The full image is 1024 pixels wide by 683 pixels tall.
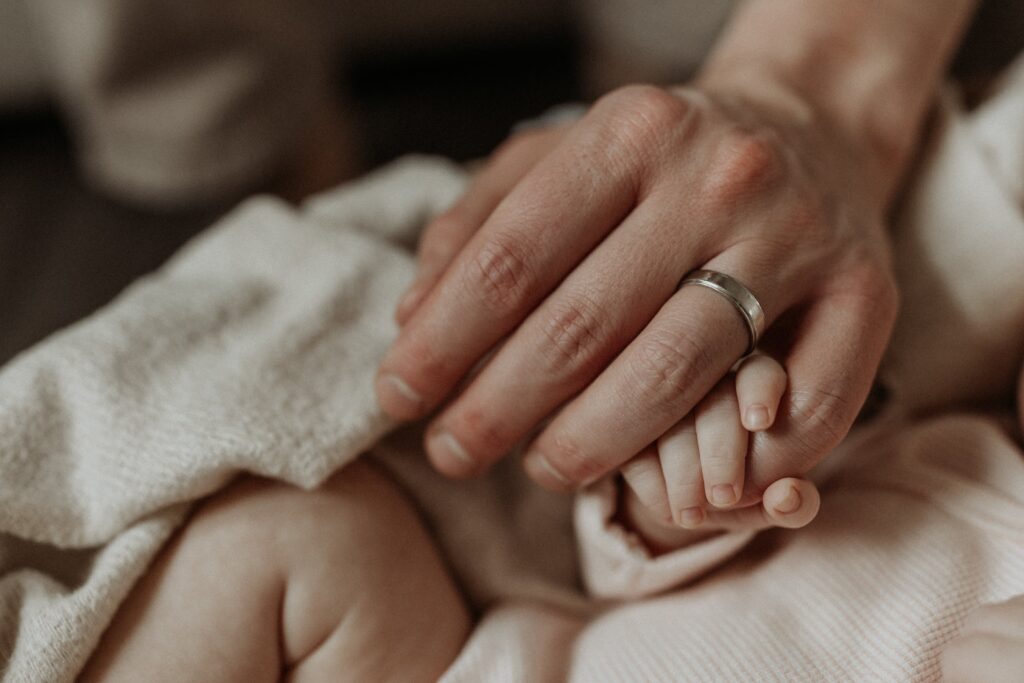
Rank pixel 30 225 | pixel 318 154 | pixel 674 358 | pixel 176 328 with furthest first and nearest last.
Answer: pixel 318 154
pixel 30 225
pixel 176 328
pixel 674 358

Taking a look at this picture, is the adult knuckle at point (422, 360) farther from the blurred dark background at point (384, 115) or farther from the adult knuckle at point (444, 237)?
the blurred dark background at point (384, 115)

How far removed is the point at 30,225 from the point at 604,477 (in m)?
0.94

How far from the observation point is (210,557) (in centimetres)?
51

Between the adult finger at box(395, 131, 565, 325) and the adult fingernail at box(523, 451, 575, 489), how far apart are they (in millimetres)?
117

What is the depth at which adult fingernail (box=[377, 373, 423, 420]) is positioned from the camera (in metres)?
0.53

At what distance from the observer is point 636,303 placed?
1.59 ft

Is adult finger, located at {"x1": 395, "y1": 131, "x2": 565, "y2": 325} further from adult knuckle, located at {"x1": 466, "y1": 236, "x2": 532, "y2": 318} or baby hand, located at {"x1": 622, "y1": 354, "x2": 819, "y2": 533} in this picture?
baby hand, located at {"x1": 622, "y1": 354, "x2": 819, "y2": 533}

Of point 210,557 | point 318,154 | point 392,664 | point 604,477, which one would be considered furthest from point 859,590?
point 318,154

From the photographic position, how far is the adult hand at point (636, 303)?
47 centimetres

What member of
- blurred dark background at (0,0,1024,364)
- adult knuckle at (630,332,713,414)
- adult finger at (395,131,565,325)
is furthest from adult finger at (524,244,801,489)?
blurred dark background at (0,0,1024,364)

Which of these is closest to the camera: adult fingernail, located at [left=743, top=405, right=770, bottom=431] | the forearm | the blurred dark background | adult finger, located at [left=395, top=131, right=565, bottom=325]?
adult fingernail, located at [left=743, top=405, right=770, bottom=431]

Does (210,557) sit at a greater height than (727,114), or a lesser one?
lesser

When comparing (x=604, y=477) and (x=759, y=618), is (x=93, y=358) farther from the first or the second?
(x=759, y=618)

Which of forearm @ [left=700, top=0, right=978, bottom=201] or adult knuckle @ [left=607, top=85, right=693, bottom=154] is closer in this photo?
adult knuckle @ [left=607, top=85, right=693, bottom=154]
